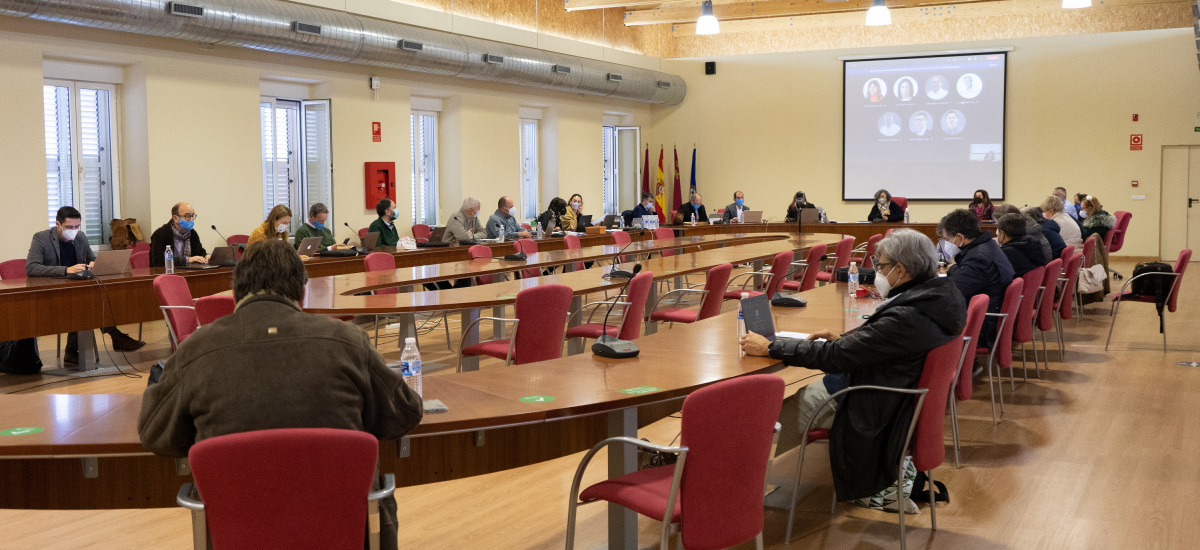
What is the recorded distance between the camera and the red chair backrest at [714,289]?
6.22 metres

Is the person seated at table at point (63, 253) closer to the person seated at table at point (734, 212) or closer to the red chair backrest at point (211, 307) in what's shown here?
the red chair backrest at point (211, 307)

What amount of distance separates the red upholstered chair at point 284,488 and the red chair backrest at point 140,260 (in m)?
6.61

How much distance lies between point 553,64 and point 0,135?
6.79 m

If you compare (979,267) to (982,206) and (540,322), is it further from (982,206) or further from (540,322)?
(982,206)

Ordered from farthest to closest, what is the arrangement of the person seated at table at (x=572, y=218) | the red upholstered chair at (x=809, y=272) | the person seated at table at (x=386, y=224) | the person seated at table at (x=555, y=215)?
the person seated at table at (x=555, y=215) < the person seated at table at (x=572, y=218) < the person seated at table at (x=386, y=224) < the red upholstered chair at (x=809, y=272)

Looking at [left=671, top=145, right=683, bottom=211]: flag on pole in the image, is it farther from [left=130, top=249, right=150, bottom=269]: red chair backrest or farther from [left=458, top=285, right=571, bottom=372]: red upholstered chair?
[left=458, top=285, right=571, bottom=372]: red upholstered chair

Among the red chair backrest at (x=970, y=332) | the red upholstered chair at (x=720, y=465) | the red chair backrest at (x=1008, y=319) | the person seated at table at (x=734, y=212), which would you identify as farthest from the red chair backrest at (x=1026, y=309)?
the person seated at table at (x=734, y=212)

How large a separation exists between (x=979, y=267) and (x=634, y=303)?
1.89 metres

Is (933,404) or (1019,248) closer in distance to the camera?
(933,404)

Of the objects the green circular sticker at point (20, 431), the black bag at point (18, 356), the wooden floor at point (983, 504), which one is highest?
the green circular sticker at point (20, 431)

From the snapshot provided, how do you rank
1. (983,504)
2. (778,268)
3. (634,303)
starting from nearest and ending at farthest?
(983,504) < (634,303) < (778,268)

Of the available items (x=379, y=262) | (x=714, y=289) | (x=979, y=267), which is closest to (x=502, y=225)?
(x=379, y=262)

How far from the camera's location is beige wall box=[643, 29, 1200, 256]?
1503cm

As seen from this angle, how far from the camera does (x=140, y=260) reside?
8.20 metres
